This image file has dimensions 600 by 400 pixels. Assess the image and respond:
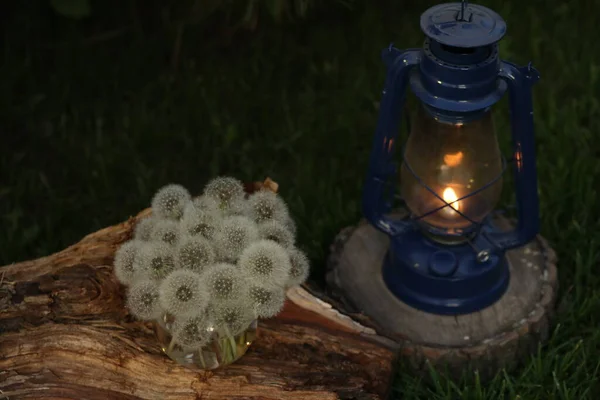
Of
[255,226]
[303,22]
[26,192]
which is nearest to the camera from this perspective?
[255,226]

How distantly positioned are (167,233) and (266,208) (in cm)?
23

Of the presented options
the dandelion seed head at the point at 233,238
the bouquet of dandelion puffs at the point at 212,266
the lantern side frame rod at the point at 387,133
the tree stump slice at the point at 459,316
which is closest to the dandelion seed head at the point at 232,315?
the bouquet of dandelion puffs at the point at 212,266

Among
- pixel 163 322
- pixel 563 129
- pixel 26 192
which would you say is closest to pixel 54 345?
pixel 163 322

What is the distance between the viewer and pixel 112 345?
208 cm

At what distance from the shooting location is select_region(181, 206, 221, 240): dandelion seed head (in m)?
1.93

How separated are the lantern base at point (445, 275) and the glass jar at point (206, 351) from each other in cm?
61

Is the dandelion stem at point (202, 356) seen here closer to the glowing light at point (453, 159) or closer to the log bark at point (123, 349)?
the log bark at point (123, 349)

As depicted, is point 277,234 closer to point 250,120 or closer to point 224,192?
point 224,192

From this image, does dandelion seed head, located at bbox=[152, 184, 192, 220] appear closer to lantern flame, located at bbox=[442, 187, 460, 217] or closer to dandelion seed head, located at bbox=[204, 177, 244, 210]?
dandelion seed head, located at bbox=[204, 177, 244, 210]

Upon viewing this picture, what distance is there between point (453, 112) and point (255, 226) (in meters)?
0.57

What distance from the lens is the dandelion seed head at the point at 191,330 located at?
185cm

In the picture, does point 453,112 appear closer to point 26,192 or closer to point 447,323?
point 447,323

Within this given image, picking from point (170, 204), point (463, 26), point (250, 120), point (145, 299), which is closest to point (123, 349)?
point (145, 299)

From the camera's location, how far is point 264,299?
1.86m
